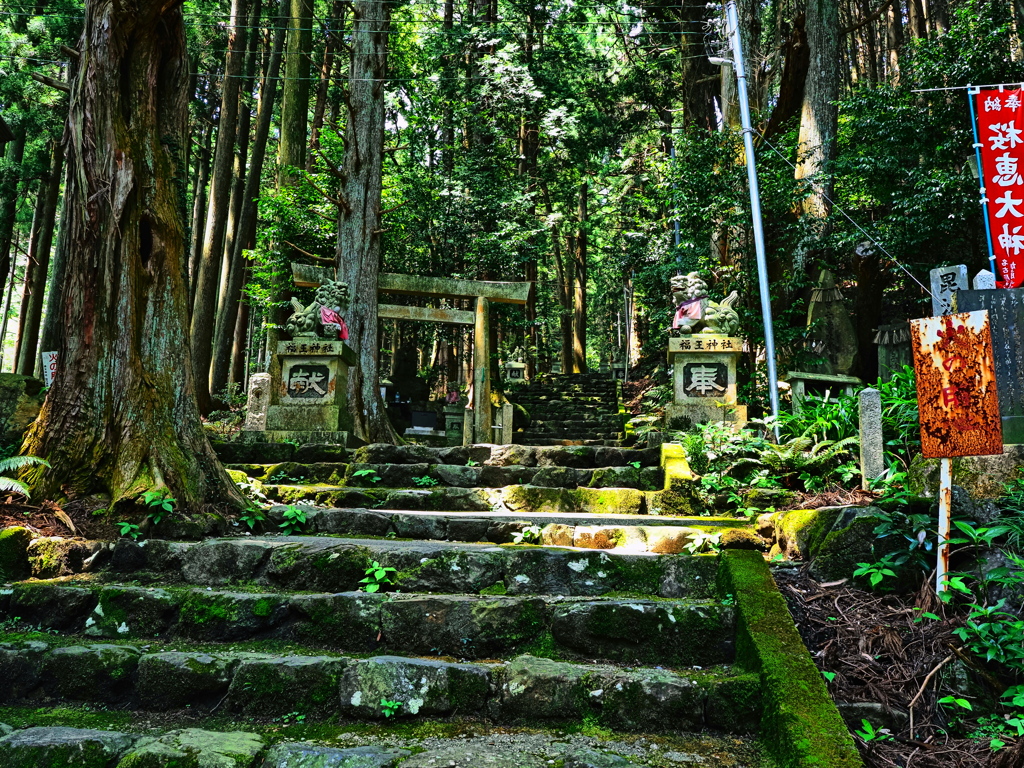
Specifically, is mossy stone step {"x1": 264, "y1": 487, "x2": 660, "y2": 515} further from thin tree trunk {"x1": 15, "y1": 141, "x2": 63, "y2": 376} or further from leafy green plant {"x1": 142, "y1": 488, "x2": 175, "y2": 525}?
thin tree trunk {"x1": 15, "y1": 141, "x2": 63, "y2": 376}

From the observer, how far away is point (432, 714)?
9.68 feet

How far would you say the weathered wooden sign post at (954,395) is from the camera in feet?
11.9

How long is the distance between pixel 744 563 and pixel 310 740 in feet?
7.76

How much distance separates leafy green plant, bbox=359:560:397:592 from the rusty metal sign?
10.2ft

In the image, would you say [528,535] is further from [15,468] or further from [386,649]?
[15,468]

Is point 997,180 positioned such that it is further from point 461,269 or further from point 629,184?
point 629,184

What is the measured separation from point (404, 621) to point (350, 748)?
0.83m

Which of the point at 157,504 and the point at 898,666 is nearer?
the point at 898,666

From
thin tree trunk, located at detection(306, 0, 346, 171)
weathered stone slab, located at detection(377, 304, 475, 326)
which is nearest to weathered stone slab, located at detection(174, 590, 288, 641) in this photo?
weathered stone slab, located at detection(377, 304, 475, 326)

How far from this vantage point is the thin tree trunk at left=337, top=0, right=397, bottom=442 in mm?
9930

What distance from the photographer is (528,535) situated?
4594mm

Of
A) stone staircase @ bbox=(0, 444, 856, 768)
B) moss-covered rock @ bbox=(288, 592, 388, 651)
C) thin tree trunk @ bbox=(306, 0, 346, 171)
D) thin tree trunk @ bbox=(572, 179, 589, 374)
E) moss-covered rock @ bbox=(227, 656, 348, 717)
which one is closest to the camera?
stone staircase @ bbox=(0, 444, 856, 768)

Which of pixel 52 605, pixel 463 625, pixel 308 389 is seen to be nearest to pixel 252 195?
pixel 308 389

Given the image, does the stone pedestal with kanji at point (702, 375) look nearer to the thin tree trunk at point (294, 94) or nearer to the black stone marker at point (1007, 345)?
the black stone marker at point (1007, 345)
